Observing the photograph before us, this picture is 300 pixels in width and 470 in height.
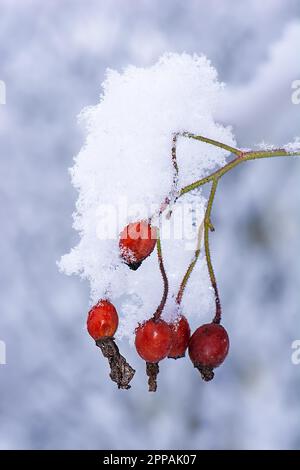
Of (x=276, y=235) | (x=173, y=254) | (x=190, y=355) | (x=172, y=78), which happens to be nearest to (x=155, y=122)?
(x=172, y=78)

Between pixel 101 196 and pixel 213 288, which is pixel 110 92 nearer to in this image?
pixel 101 196

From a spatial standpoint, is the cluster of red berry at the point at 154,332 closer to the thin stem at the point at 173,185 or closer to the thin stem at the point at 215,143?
the thin stem at the point at 173,185

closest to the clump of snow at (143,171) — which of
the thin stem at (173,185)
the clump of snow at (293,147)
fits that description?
the thin stem at (173,185)

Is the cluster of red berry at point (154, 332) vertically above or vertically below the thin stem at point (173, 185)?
below

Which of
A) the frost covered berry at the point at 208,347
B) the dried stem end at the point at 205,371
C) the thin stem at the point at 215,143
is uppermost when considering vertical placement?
the thin stem at the point at 215,143

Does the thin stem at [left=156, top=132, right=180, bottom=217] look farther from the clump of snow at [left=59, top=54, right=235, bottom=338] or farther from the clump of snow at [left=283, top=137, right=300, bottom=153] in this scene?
the clump of snow at [left=283, top=137, right=300, bottom=153]

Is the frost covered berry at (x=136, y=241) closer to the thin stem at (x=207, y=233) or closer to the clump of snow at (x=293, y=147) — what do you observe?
the thin stem at (x=207, y=233)

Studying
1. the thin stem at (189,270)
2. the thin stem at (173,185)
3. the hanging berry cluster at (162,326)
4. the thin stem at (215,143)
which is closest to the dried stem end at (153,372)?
the hanging berry cluster at (162,326)

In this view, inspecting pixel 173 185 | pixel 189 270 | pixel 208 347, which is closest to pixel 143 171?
pixel 173 185

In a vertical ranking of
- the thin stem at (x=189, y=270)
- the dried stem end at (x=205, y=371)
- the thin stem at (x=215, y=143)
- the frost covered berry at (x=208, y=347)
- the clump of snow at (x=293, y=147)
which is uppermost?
the thin stem at (x=215, y=143)
